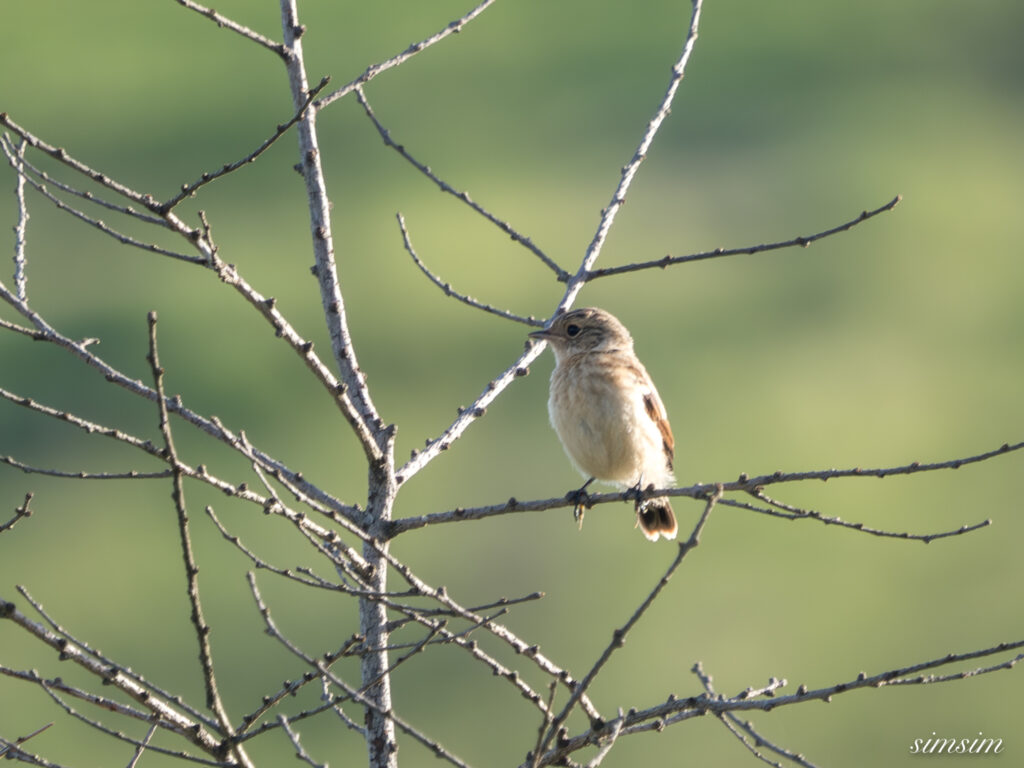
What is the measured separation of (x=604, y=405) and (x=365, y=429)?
8.53 ft

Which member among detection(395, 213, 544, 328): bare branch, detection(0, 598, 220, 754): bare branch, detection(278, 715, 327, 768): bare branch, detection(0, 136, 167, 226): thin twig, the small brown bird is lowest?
detection(0, 598, 220, 754): bare branch

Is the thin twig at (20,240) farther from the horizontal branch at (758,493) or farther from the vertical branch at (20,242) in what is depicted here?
the horizontal branch at (758,493)

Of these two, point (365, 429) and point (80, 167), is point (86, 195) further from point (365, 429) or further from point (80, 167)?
point (365, 429)

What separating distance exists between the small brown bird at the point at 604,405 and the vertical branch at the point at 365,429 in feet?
6.34

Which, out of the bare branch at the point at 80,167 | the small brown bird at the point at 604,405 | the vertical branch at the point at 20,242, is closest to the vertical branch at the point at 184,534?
the bare branch at the point at 80,167

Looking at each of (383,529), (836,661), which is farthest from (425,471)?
(383,529)

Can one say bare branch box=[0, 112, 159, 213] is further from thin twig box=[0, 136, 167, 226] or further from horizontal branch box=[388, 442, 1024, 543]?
horizontal branch box=[388, 442, 1024, 543]

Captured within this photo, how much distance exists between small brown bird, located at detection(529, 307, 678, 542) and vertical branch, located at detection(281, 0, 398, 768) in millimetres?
1932

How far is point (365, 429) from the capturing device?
4633 millimetres

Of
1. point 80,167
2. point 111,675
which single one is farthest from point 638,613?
point 80,167

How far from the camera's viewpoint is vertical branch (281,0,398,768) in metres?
4.44

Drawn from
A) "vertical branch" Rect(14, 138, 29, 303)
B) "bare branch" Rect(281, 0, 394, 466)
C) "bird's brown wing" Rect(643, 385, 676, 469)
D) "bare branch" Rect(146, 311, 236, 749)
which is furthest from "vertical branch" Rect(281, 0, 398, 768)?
"bird's brown wing" Rect(643, 385, 676, 469)

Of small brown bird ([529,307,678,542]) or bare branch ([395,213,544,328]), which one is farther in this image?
small brown bird ([529,307,678,542])

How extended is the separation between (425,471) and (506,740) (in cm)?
811
